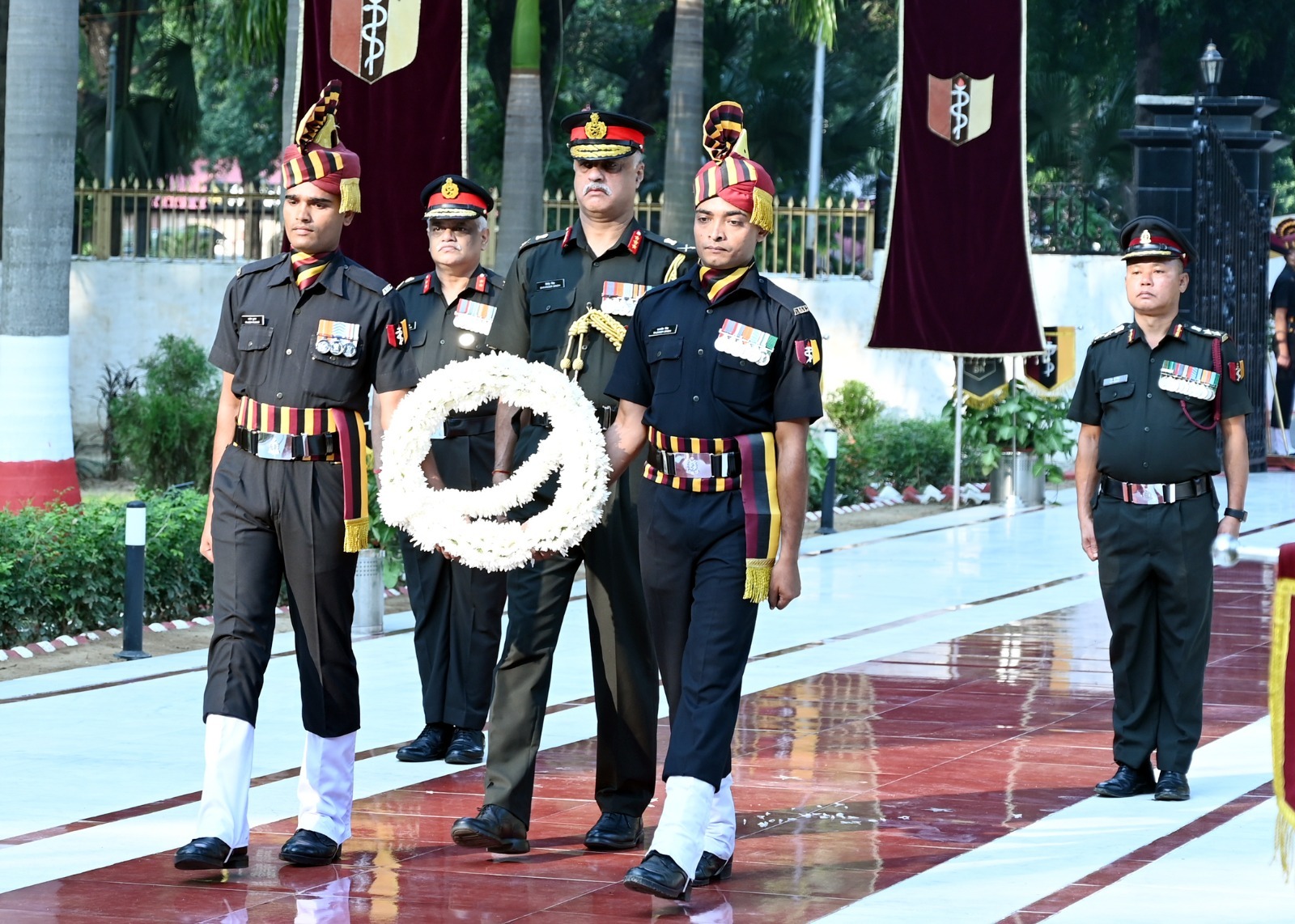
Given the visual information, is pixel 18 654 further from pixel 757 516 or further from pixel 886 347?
pixel 886 347

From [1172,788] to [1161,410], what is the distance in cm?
140

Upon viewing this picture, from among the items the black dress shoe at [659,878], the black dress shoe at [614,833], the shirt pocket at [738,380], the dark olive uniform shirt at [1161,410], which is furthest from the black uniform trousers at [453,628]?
the dark olive uniform shirt at [1161,410]

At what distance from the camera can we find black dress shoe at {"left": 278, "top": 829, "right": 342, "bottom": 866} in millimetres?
6023

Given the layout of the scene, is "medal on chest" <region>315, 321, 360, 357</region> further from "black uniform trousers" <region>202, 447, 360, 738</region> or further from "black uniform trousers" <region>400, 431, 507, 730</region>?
"black uniform trousers" <region>400, 431, 507, 730</region>

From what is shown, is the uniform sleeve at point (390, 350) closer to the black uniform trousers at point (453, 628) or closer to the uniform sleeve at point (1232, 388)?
the black uniform trousers at point (453, 628)

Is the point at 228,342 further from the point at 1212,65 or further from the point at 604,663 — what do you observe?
the point at 1212,65

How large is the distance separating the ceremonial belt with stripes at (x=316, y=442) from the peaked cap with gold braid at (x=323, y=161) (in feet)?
2.24

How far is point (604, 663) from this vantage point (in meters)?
6.46

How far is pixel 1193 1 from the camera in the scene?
30.7 metres

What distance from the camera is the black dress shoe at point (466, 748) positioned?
7684 mm

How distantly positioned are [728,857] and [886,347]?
12.2 m

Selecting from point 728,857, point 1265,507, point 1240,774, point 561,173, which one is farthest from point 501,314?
point 561,173

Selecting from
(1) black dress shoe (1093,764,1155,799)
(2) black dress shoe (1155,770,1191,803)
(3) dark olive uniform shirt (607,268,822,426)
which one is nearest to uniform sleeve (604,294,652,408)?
(3) dark olive uniform shirt (607,268,822,426)

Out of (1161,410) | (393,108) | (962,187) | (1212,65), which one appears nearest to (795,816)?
(1161,410)
